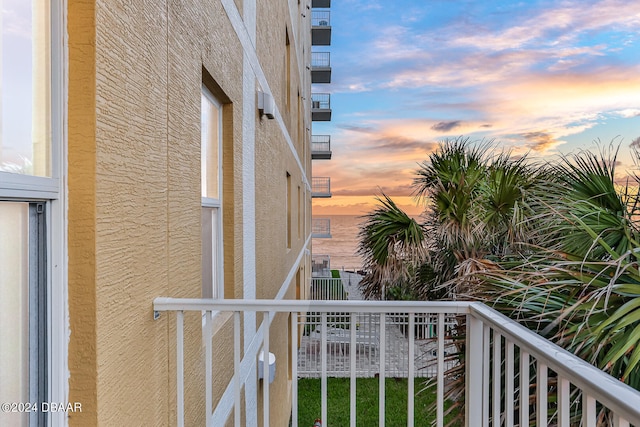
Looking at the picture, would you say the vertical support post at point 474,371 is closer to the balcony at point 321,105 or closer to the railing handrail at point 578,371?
the railing handrail at point 578,371

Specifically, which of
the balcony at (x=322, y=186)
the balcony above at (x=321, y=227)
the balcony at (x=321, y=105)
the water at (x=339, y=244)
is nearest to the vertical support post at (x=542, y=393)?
the balcony above at (x=321, y=227)

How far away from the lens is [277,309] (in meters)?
1.60

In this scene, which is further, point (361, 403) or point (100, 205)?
point (361, 403)

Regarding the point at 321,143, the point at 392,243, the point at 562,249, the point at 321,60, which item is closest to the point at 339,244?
the point at 321,143

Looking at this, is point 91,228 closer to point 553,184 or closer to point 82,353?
point 82,353

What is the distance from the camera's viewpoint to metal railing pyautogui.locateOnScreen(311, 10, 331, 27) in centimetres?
1720

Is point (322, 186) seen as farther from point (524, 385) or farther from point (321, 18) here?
point (524, 385)

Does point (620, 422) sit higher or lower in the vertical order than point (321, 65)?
lower

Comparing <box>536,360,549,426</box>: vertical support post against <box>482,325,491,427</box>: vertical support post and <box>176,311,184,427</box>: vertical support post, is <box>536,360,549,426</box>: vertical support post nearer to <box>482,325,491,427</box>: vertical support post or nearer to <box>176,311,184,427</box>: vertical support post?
<box>482,325,491,427</box>: vertical support post

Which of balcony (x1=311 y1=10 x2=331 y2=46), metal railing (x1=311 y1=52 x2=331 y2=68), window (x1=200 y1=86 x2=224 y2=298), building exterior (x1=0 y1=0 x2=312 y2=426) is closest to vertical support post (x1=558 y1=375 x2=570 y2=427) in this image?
building exterior (x1=0 y1=0 x2=312 y2=426)

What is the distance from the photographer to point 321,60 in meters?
18.4

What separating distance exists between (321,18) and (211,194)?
1742 centimetres

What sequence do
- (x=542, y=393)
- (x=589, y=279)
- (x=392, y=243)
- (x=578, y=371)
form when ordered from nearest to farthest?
(x=578, y=371), (x=542, y=393), (x=589, y=279), (x=392, y=243)

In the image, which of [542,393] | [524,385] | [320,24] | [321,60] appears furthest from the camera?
[321,60]
